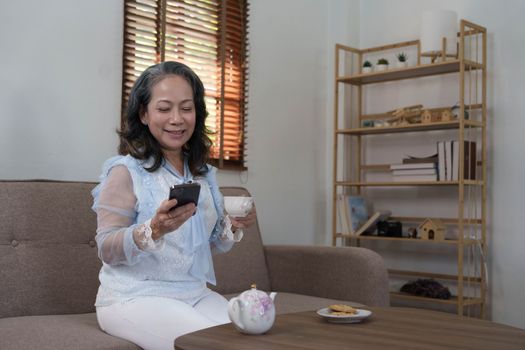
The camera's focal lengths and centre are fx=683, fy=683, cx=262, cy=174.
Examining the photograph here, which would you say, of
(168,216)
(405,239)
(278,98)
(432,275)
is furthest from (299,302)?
(278,98)

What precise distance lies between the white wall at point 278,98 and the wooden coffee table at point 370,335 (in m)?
1.44

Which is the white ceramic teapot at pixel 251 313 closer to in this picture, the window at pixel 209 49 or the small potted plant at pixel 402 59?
the window at pixel 209 49

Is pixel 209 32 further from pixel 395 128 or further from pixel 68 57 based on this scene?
pixel 395 128

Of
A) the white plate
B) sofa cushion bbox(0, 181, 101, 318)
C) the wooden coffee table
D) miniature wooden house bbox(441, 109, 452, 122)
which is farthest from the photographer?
miniature wooden house bbox(441, 109, 452, 122)

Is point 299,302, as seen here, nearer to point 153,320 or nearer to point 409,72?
point 153,320

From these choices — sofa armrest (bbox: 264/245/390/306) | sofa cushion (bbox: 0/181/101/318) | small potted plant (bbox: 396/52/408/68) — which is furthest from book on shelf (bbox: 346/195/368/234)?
sofa cushion (bbox: 0/181/101/318)

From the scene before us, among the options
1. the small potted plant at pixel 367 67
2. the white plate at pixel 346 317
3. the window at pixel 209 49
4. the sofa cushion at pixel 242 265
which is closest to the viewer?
the white plate at pixel 346 317

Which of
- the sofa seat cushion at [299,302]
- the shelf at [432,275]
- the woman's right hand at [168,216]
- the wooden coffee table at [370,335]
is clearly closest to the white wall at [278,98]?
the shelf at [432,275]

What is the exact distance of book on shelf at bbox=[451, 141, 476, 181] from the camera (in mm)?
3535

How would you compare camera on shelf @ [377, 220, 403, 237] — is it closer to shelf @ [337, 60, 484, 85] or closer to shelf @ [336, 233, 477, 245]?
shelf @ [336, 233, 477, 245]

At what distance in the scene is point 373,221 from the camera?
153 inches

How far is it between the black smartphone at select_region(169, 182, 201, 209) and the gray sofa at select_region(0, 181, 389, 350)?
0.48m

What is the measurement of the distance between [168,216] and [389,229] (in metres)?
2.45

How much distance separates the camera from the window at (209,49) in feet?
10.3
